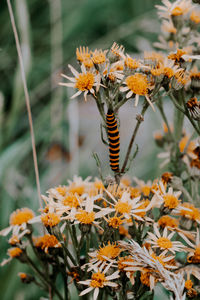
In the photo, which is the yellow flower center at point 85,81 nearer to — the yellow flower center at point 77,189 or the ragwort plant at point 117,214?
the ragwort plant at point 117,214

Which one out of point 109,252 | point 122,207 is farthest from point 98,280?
point 122,207

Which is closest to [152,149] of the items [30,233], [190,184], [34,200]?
[34,200]

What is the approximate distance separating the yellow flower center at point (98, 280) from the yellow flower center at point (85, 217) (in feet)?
0.38

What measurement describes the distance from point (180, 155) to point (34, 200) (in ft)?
3.03

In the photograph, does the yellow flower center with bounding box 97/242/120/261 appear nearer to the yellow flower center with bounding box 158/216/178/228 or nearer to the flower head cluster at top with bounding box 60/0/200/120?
the yellow flower center with bounding box 158/216/178/228

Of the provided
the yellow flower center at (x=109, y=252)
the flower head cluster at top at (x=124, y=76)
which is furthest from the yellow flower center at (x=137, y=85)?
the yellow flower center at (x=109, y=252)

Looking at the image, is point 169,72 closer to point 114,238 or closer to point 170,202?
point 170,202

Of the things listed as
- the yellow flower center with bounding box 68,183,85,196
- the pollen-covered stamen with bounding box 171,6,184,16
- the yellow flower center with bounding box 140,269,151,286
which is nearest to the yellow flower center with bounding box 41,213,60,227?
the yellow flower center with bounding box 68,183,85,196

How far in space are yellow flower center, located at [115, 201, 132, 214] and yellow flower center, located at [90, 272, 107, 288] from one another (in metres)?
0.14

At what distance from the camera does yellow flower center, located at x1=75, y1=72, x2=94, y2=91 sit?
3.01 feet

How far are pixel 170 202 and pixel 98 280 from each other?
260 millimetres

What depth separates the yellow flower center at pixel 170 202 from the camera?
95 centimetres

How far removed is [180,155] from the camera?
123cm

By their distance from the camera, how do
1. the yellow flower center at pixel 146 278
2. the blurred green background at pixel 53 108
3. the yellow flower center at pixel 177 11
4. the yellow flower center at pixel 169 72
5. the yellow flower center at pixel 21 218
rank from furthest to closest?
the blurred green background at pixel 53 108, the yellow flower center at pixel 177 11, the yellow flower center at pixel 21 218, the yellow flower center at pixel 169 72, the yellow flower center at pixel 146 278
